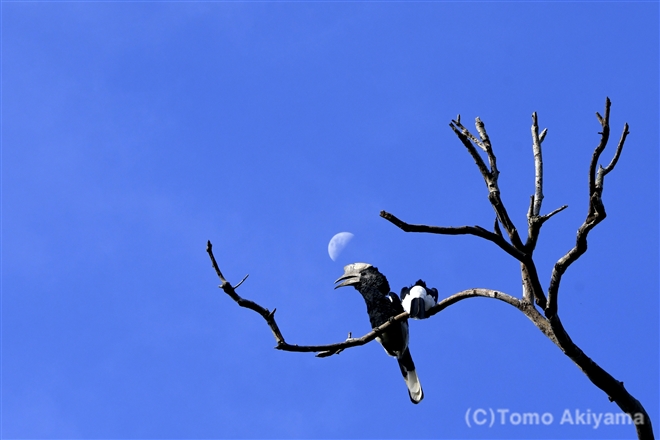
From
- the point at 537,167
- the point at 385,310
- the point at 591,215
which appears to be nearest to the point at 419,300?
the point at 385,310

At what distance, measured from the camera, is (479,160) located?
5.43m

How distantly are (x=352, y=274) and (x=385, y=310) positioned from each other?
0.67 m

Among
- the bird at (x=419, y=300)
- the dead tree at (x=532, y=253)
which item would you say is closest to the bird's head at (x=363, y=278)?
the bird at (x=419, y=300)

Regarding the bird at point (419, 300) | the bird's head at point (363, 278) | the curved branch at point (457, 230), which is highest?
the bird's head at point (363, 278)

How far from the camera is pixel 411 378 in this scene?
7.22m

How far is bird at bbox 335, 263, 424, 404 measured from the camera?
275 inches

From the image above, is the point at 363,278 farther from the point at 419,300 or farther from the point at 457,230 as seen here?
the point at 457,230

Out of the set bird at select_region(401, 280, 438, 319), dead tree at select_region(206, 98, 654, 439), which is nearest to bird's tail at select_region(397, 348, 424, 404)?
bird at select_region(401, 280, 438, 319)

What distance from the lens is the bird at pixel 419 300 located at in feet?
21.6

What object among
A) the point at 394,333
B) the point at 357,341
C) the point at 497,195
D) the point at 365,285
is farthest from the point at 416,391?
the point at 497,195

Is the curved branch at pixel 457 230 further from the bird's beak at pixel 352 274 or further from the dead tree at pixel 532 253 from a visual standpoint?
the bird's beak at pixel 352 274

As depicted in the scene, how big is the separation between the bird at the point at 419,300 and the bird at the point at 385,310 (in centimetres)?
20

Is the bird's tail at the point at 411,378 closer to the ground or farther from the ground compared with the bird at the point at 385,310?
closer to the ground

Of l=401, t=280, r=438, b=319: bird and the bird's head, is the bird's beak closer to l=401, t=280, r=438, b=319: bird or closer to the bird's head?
the bird's head
